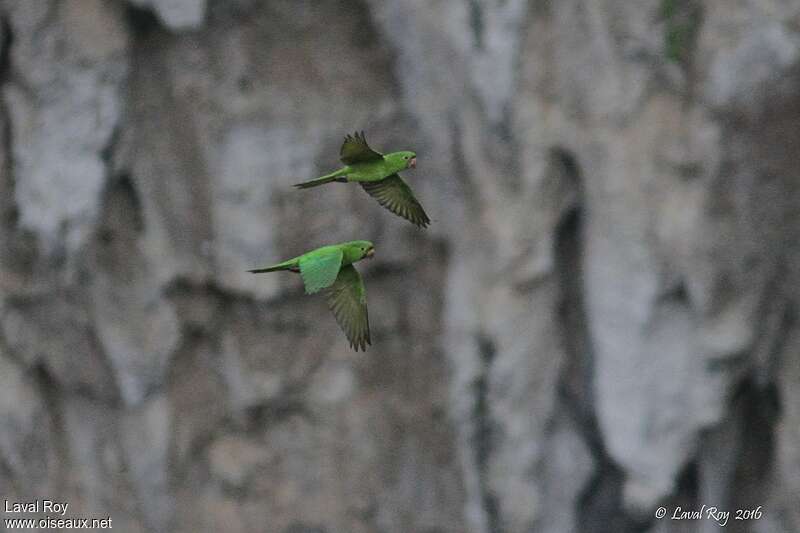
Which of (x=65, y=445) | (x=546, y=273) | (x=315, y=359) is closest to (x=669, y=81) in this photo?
(x=546, y=273)

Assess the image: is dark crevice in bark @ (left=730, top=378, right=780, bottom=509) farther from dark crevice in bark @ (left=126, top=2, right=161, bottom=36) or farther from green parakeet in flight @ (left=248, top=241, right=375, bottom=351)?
green parakeet in flight @ (left=248, top=241, right=375, bottom=351)

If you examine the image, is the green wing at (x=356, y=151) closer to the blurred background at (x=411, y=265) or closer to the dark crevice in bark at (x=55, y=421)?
the blurred background at (x=411, y=265)

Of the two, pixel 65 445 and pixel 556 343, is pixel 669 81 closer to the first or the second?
pixel 556 343

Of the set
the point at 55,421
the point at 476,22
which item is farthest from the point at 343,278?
the point at 55,421

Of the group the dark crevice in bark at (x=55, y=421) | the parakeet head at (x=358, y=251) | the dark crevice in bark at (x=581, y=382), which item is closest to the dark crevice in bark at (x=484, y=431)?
the dark crevice in bark at (x=581, y=382)

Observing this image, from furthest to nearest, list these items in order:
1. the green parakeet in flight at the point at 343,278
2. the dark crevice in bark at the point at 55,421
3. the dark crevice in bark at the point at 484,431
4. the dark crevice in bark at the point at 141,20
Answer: the dark crevice in bark at the point at 55,421 < the dark crevice in bark at the point at 484,431 < the dark crevice in bark at the point at 141,20 < the green parakeet in flight at the point at 343,278

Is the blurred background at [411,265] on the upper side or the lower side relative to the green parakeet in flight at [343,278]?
lower

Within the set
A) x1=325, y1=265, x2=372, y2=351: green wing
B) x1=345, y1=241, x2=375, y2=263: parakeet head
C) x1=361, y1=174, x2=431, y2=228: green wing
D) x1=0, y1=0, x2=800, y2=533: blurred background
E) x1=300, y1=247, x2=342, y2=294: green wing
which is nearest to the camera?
x1=300, y1=247, x2=342, y2=294: green wing

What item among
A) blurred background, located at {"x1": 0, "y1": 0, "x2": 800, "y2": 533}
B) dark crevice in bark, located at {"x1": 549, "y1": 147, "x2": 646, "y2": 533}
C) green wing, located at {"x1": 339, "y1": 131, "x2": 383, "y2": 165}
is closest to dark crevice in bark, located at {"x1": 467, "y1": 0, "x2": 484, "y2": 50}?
blurred background, located at {"x1": 0, "y1": 0, "x2": 800, "y2": 533}
